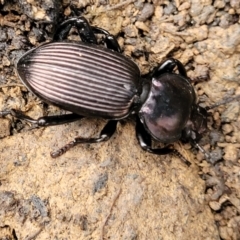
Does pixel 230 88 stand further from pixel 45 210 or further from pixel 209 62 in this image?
pixel 45 210

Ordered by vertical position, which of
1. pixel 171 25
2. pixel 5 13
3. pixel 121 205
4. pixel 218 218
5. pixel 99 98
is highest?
pixel 171 25

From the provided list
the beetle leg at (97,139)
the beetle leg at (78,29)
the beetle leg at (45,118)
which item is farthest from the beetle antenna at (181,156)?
the beetle leg at (78,29)

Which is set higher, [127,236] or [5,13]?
[5,13]

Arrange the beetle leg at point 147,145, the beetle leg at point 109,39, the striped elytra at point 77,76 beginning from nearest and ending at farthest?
the striped elytra at point 77,76, the beetle leg at point 147,145, the beetle leg at point 109,39

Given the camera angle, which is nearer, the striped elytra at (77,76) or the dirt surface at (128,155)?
the dirt surface at (128,155)

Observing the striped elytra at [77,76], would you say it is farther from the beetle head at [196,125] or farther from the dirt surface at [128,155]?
the beetle head at [196,125]

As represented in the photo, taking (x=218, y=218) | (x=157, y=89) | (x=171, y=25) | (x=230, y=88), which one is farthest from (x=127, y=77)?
(x=218, y=218)

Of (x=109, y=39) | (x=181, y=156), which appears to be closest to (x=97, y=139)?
(x=181, y=156)

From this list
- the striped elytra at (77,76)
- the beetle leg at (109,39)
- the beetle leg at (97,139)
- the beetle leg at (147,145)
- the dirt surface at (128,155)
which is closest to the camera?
the dirt surface at (128,155)
